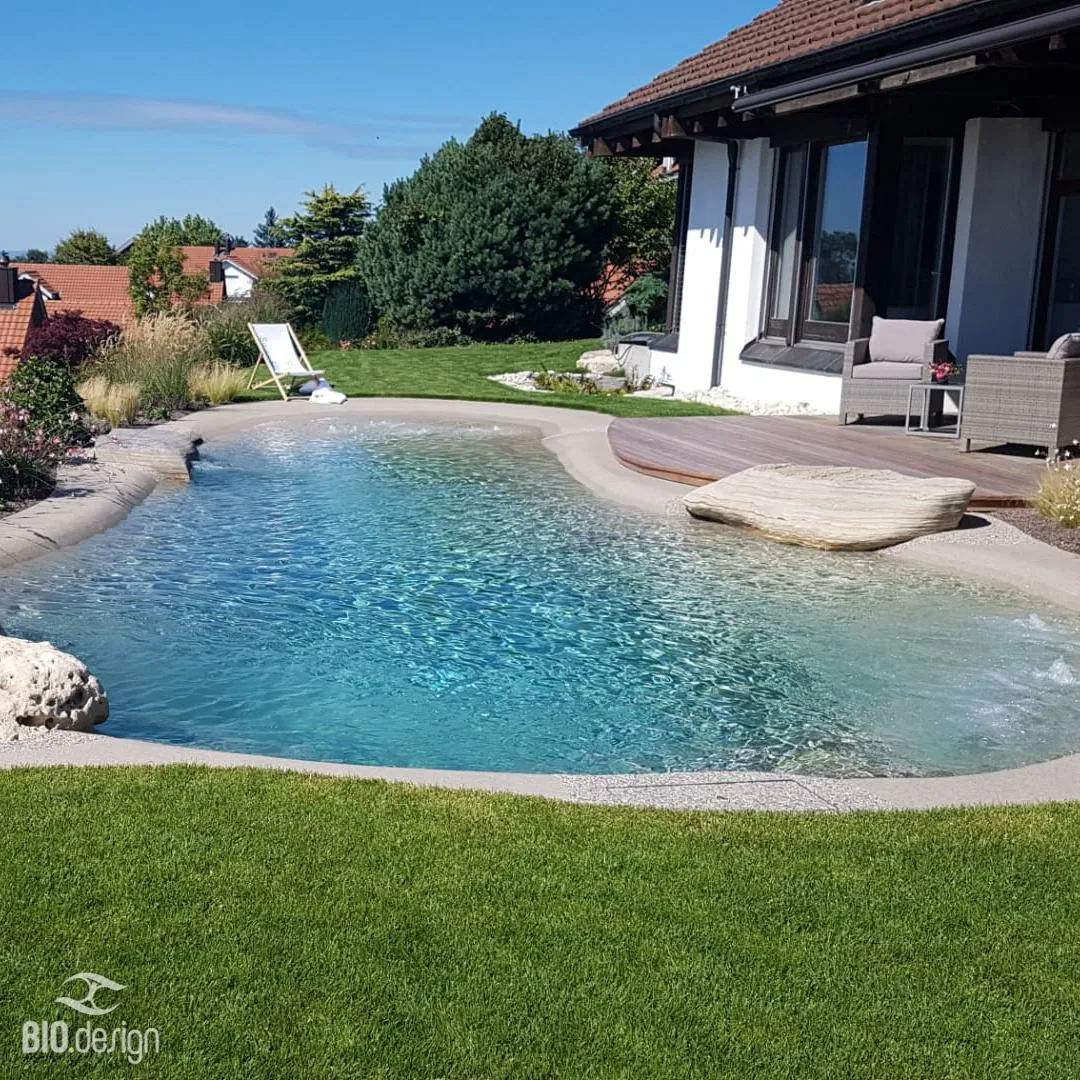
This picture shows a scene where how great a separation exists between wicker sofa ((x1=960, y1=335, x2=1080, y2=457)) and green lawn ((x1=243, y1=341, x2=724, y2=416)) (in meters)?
5.08

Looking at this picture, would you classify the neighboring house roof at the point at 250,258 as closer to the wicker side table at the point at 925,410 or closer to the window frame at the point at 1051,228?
the window frame at the point at 1051,228

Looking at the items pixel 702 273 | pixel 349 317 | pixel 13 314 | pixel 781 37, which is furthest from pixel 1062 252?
pixel 13 314

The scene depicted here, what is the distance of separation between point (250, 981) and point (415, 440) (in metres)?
11.1

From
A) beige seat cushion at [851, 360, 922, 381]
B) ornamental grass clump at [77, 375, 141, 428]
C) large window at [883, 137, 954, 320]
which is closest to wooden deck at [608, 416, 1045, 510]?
beige seat cushion at [851, 360, 922, 381]

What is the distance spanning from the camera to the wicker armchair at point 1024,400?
9633mm

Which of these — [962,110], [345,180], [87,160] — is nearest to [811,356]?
[962,110]

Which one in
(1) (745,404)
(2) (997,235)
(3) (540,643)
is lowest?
(3) (540,643)

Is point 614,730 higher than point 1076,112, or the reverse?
point 1076,112

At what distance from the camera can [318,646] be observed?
638cm

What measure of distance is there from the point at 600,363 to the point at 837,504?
39.1ft

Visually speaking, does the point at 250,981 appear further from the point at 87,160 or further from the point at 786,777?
the point at 87,160

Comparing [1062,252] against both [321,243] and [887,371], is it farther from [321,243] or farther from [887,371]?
[321,243]

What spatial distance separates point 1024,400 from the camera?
9836mm

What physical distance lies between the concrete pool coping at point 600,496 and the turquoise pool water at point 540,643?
0.84 ft
